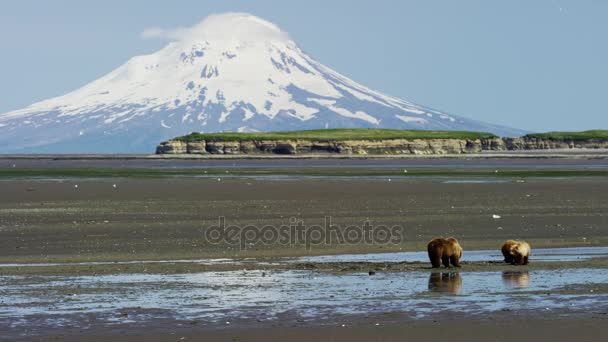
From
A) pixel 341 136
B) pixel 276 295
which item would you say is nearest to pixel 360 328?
pixel 276 295

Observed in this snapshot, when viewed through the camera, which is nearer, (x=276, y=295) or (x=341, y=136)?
(x=276, y=295)

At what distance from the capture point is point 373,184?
192ft

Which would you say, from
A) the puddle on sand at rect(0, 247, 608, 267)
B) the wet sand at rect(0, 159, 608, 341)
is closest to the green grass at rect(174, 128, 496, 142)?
the wet sand at rect(0, 159, 608, 341)

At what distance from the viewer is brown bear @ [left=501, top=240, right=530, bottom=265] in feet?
78.8

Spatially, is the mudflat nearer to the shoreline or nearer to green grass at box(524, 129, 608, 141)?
the shoreline

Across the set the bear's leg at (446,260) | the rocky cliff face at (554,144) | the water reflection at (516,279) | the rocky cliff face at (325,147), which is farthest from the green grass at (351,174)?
the rocky cliff face at (554,144)

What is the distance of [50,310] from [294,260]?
8.56m

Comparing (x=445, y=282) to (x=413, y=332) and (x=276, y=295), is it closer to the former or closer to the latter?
(x=276, y=295)

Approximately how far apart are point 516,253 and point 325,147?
5928 inches

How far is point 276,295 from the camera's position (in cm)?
1975

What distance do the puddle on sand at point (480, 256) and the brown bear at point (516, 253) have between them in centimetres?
134

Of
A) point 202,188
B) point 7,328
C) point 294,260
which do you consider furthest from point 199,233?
point 202,188

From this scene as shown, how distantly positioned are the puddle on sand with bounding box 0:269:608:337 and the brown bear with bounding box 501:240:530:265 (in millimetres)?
1178

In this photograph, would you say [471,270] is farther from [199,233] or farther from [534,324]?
Answer: [199,233]
